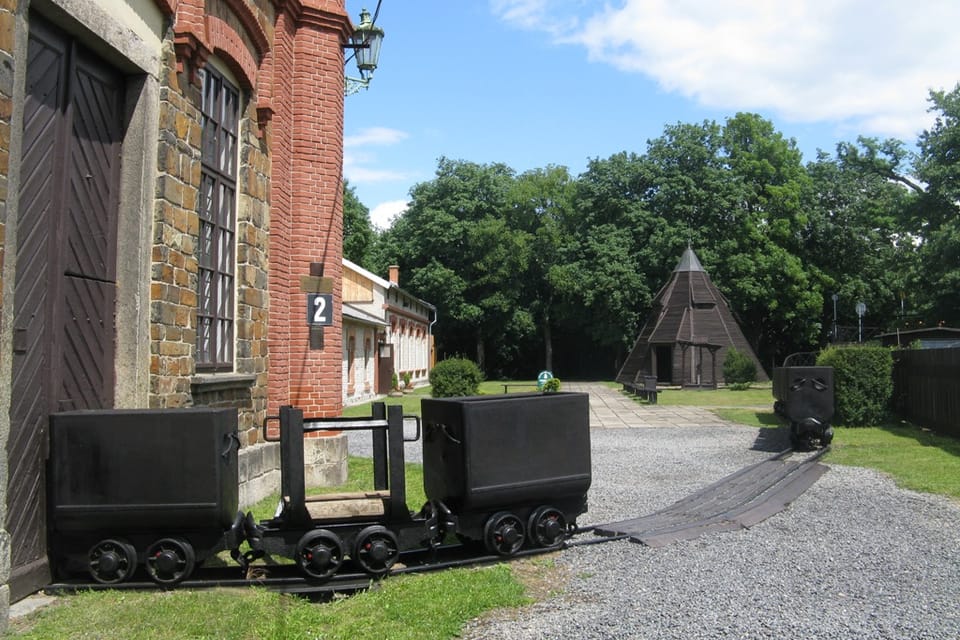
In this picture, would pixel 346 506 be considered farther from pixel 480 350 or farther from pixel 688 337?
pixel 480 350

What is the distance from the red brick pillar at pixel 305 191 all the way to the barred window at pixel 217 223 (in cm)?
101

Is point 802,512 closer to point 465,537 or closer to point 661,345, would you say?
point 465,537

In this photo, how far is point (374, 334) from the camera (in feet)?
108

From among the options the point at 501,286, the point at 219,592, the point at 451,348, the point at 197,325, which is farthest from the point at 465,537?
the point at 451,348

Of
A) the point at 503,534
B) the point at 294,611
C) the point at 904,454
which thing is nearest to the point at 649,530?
the point at 503,534

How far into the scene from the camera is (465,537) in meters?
6.06

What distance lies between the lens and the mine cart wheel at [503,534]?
582cm

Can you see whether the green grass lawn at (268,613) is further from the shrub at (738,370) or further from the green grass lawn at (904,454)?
the shrub at (738,370)

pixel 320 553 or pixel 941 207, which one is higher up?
pixel 941 207

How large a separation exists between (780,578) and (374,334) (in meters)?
28.3

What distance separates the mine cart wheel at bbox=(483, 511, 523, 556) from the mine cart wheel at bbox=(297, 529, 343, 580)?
1.17 meters

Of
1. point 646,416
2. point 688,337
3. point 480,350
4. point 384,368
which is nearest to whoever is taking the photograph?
point 646,416

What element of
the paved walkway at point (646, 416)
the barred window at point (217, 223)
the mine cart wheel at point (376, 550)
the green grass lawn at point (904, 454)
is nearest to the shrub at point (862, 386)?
the green grass lawn at point (904, 454)

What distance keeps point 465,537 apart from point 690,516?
9.09 ft
